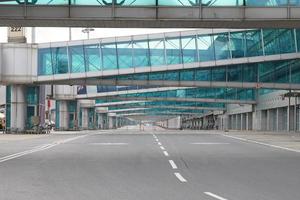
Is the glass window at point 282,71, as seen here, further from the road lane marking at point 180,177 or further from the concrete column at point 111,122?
the concrete column at point 111,122

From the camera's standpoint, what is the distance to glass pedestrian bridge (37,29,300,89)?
59.9 meters

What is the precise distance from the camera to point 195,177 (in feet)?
48.5

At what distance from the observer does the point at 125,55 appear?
61.3 metres

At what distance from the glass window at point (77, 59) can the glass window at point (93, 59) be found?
0.53m

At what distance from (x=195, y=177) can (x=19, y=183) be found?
4478 mm

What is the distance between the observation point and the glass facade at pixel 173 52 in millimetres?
60125

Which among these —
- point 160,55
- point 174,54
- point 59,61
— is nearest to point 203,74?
point 174,54

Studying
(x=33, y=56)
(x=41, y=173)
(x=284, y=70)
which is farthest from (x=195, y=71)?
(x=41, y=173)

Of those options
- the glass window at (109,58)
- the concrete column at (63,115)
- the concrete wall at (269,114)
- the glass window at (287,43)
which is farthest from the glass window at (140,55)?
the concrete column at (63,115)

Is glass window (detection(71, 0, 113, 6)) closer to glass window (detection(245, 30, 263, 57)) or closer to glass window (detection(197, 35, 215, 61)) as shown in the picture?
glass window (detection(197, 35, 215, 61))

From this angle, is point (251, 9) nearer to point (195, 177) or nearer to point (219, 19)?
point (219, 19)

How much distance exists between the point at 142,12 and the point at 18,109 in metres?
37.6

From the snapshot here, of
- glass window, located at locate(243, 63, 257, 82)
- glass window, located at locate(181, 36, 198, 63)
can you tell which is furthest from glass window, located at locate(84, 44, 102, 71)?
glass window, located at locate(243, 63, 257, 82)

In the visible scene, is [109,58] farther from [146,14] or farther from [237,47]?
[146,14]
